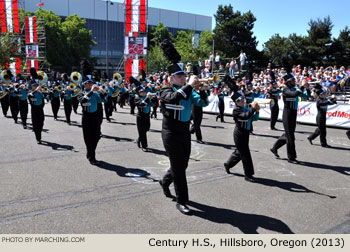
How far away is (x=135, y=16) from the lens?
25.7 metres

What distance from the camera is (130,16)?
84.4 feet

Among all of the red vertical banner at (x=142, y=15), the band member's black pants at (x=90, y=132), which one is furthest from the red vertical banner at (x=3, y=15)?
the band member's black pants at (x=90, y=132)

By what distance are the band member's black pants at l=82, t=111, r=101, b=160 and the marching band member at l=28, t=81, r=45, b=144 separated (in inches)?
115

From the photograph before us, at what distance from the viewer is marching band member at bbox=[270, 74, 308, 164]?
25.2 ft

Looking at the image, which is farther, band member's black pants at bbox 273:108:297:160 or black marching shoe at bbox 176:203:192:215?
band member's black pants at bbox 273:108:297:160

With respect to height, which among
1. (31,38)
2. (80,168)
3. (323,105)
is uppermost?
(31,38)

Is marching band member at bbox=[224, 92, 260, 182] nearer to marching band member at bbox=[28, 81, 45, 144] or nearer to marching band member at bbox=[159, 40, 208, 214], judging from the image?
marching band member at bbox=[159, 40, 208, 214]

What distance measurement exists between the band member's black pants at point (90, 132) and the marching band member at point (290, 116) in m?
4.53

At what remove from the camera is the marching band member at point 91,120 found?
7402 millimetres

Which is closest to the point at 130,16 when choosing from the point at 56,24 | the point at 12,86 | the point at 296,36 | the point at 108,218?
the point at 12,86

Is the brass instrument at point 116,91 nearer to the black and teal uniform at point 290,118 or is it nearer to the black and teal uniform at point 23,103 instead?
the black and teal uniform at point 23,103

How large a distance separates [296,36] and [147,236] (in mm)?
44537

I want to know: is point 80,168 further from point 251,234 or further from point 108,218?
point 251,234

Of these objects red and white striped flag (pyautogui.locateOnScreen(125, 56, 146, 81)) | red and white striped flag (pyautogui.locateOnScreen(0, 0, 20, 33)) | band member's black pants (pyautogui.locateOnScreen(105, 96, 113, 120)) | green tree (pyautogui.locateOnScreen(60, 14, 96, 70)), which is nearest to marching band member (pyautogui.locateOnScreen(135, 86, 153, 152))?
band member's black pants (pyautogui.locateOnScreen(105, 96, 113, 120))
